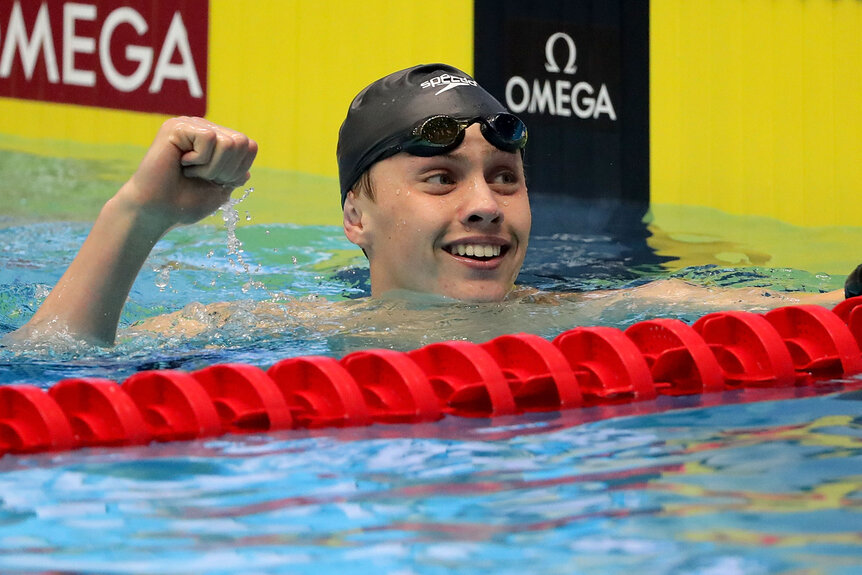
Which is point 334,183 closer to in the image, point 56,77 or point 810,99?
point 56,77

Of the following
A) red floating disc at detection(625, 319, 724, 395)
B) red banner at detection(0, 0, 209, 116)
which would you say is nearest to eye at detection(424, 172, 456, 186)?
red floating disc at detection(625, 319, 724, 395)

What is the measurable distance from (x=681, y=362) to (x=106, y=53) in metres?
4.02

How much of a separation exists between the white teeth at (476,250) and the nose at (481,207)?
68 mm

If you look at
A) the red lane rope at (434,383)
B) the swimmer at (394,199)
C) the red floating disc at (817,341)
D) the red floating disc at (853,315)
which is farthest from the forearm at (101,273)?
the red floating disc at (853,315)

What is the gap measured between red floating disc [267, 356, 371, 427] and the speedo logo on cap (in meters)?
1.21

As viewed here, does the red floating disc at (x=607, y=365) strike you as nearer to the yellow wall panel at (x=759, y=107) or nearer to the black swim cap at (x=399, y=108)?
the black swim cap at (x=399, y=108)

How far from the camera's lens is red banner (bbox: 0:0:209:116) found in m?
5.16

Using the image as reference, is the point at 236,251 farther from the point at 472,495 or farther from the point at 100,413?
the point at 472,495

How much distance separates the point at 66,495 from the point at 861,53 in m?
6.87

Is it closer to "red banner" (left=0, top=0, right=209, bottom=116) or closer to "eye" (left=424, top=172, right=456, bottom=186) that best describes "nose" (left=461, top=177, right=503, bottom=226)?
"eye" (left=424, top=172, right=456, bottom=186)

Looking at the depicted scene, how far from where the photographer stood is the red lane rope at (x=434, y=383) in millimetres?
1784

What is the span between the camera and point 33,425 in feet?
5.77

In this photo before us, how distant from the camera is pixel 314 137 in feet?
19.2

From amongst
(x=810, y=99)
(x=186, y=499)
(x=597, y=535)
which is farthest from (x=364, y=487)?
(x=810, y=99)
